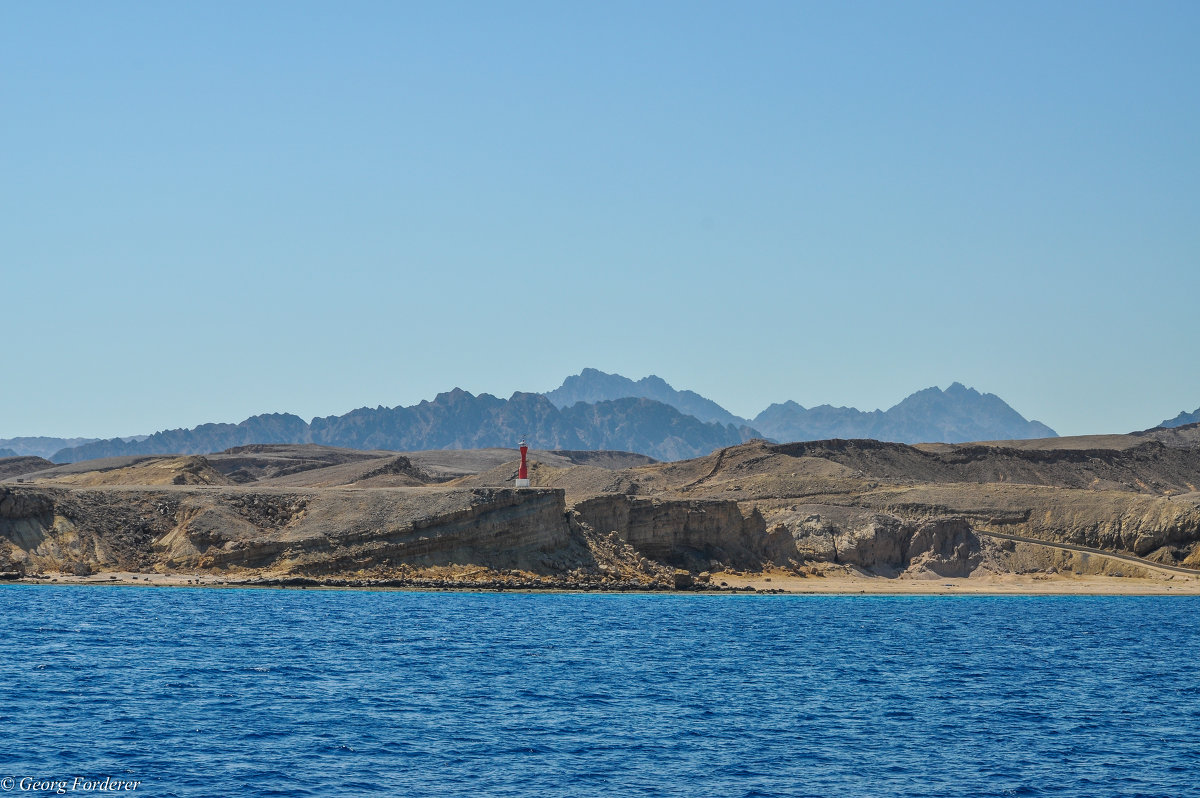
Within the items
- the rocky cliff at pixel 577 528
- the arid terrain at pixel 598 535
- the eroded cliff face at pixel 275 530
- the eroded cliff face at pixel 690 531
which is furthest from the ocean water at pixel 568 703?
the eroded cliff face at pixel 690 531

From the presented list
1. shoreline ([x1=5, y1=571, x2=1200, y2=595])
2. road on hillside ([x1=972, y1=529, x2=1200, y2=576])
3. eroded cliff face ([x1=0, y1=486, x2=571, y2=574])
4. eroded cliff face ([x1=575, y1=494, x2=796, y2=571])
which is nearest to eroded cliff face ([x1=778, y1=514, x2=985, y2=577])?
shoreline ([x1=5, y1=571, x2=1200, y2=595])

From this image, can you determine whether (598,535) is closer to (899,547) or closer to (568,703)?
(899,547)

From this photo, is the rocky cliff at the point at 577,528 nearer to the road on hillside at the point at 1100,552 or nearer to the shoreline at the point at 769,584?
the road on hillside at the point at 1100,552

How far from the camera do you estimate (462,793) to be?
92.7 ft

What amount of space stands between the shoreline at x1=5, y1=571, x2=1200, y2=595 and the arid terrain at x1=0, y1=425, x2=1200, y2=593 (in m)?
0.24

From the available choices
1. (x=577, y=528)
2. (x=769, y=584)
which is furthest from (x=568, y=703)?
(x=769, y=584)

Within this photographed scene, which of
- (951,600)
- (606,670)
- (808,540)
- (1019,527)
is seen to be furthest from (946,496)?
(606,670)

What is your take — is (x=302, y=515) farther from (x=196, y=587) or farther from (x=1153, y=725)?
(x=1153, y=725)

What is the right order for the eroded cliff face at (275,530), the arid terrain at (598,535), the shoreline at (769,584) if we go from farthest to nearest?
the arid terrain at (598,535)
the eroded cliff face at (275,530)
the shoreline at (769,584)

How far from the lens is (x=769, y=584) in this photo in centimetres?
9406

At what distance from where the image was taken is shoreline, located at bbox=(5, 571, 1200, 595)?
3029 inches

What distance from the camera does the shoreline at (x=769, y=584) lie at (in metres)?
76.9

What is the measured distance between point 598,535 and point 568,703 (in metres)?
51.1

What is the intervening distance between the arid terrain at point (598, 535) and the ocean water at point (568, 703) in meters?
11.2
